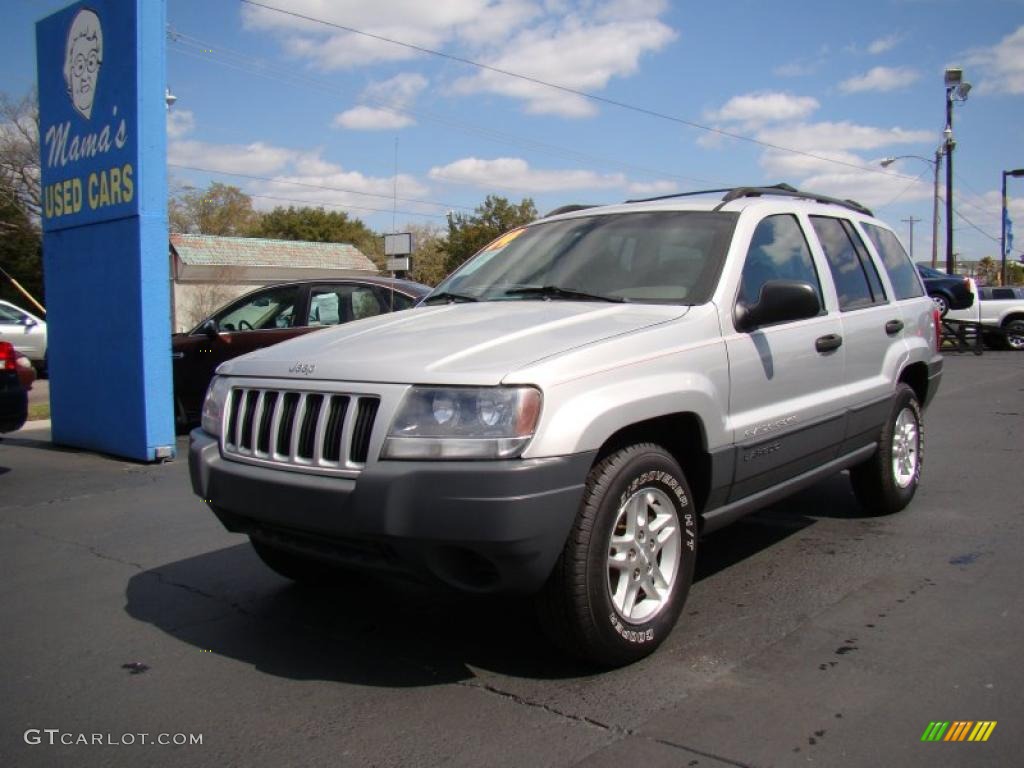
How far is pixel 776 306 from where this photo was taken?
3.89 m

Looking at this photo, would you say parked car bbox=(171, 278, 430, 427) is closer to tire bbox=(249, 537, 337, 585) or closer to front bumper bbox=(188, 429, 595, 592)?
tire bbox=(249, 537, 337, 585)

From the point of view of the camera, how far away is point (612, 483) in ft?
10.5

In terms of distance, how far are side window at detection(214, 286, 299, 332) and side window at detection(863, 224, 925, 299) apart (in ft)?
19.4

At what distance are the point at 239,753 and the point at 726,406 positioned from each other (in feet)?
7.43

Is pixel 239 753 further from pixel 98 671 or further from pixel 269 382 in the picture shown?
pixel 269 382

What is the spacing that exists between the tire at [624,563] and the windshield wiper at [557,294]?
86 cm

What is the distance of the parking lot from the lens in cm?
285

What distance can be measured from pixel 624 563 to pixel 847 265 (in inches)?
107

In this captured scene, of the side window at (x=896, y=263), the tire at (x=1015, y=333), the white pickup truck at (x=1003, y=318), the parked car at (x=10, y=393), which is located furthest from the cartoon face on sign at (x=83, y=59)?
the tire at (x=1015, y=333)

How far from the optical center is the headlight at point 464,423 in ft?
9.77

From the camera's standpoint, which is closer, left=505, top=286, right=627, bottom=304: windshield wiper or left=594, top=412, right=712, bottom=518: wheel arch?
left=594, top=412, right=712, bottom=518: wheel arch

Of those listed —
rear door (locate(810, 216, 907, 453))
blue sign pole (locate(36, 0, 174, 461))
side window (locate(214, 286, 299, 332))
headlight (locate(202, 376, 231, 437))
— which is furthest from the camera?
side window (locate(214, 286, 299, 332))

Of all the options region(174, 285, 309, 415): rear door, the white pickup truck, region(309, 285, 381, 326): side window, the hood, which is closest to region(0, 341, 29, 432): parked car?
region(174, 285, 309, 415): rear door

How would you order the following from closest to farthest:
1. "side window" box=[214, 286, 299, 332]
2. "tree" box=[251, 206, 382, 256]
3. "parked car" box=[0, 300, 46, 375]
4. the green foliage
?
"side window" box=[214, 286, 299, 332]
"parked car" box=[0, 300, 46, 375]
the green foliage
"tree" box=[251, 206, 382, 256]
